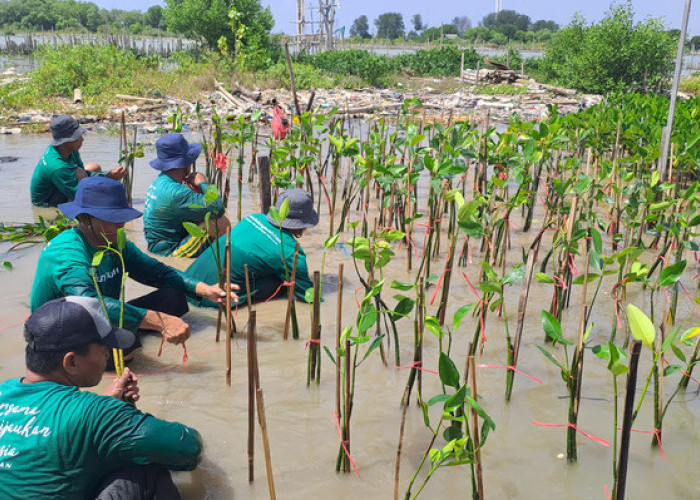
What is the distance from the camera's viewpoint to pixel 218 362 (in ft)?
11.0

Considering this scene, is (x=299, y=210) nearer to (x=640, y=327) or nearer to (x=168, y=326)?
(x=168, y=326)

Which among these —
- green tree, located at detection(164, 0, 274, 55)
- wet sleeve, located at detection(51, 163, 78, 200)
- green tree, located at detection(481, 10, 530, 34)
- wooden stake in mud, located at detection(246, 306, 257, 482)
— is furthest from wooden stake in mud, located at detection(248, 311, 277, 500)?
green tree, located at detection(481, 10, 530, 34)

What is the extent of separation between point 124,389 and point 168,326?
0.88m

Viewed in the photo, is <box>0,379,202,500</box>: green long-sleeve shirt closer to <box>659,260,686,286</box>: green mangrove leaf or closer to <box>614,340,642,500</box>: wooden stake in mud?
<box>614,340,642,500</box>: wooden stake in mud

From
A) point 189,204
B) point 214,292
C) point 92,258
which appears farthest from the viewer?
point 189,204

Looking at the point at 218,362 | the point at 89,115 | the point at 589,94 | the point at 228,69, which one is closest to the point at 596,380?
the point at 218,362

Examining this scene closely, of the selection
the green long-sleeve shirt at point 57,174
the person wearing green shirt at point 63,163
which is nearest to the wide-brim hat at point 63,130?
the person wearing green shirt at point 63,163

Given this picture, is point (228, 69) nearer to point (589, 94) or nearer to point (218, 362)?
point (589, 94)

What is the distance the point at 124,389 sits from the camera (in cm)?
214

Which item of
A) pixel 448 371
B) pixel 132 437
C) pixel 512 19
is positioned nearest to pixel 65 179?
pixel 132 437

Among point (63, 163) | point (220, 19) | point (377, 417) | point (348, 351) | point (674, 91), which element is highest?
point (220, 19)

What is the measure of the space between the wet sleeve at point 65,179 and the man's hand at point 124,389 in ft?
11.9

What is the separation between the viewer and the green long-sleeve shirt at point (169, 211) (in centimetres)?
457

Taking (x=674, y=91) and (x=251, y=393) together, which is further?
(x=674, y=91)
